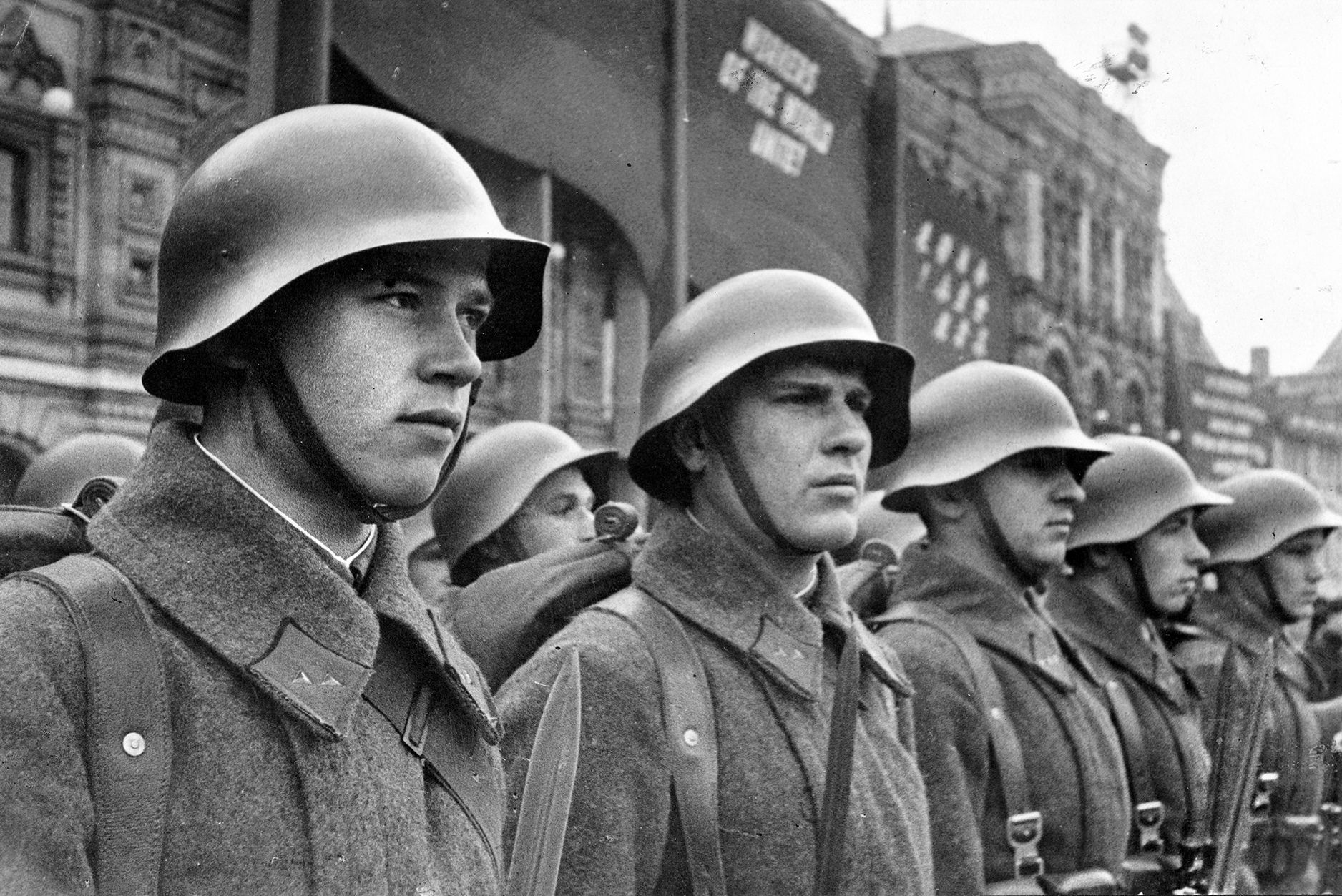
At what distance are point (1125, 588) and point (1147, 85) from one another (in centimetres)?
203

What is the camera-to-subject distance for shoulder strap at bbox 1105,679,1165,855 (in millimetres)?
4637

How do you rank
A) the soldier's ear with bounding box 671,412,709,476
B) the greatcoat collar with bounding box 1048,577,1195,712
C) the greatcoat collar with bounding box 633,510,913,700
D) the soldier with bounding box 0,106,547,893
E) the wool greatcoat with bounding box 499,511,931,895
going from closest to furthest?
the soldier with bounding box 0,106,547,893, the wool greatcoat with bounding box 499,511,931,895, the greatcoat collar with bounding box 633,510,913,700, the soldier's ear with bounding box 671,412,709,476, the greatcoat collar with bounding box 1048,577,1195,712

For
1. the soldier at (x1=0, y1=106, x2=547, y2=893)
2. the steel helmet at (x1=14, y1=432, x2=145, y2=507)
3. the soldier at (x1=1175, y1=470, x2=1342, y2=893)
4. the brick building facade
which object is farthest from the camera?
the brick building facade

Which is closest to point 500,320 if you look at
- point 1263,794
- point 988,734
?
point 988,734

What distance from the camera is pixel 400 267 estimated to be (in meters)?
2.02

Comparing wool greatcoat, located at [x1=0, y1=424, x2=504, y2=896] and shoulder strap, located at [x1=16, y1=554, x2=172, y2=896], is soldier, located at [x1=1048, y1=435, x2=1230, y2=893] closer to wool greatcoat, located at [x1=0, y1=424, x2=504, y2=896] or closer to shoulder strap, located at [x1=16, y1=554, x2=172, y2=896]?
wool greatcoat, located at [x1=0, y1=424, x2=504, y2=896]

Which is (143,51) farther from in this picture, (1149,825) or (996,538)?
(1149,825)

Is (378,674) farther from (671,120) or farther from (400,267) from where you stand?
(671,120)

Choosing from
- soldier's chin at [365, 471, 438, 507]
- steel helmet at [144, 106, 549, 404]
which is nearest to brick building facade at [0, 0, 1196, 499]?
steel helmet at [144, 106, 549, 404]

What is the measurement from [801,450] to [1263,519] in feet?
13.8

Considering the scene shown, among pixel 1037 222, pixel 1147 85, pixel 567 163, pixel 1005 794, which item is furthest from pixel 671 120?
pixel 1037 222

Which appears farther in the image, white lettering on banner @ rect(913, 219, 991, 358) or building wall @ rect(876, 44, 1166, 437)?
building wall @ rect(876, 44, 1166, 437)

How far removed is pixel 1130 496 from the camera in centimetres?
539

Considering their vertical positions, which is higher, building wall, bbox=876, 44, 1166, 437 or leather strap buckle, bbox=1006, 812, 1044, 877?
building wall, bbox=876, 44, 1166, 437
